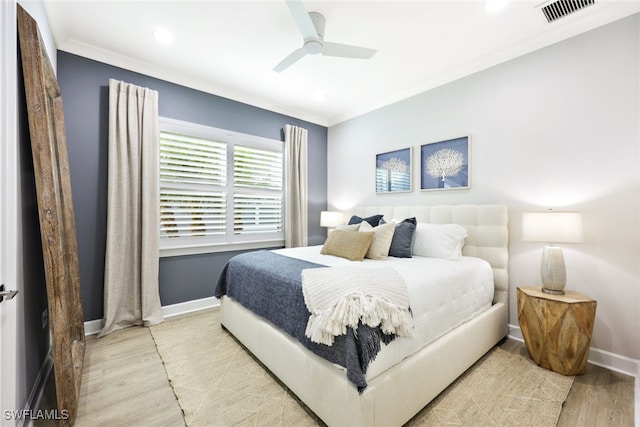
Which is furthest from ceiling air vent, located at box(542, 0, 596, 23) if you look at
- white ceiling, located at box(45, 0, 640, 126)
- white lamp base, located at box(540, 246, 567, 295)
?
white lamp base, located at box(540, 246, 567, 295)

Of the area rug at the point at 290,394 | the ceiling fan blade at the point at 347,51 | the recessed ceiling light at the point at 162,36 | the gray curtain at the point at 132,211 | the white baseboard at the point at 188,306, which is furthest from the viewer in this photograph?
the white baseboard at the point at 188,306

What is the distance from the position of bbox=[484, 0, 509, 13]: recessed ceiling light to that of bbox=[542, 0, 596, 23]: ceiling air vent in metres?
0.37

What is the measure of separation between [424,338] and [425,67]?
277 cm

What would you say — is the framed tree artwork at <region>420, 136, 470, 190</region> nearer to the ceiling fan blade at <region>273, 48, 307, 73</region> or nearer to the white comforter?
the white comforter

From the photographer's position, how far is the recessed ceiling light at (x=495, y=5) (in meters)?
1.96

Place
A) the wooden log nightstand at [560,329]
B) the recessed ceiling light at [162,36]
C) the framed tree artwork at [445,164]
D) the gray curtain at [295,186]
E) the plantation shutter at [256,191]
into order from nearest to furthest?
the wooden log nightstand at [560,329], the recessed ceiling light at [162,36], the framed tree artwork at [445,164], the plantation shutter at [256,191], the gray curtain at [295,186]

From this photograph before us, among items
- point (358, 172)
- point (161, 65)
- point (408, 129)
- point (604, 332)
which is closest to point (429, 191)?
point (408, 129)

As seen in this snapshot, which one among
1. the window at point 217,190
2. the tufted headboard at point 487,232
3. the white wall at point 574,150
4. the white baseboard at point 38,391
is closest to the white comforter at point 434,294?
the tufted headboard at point 487,232

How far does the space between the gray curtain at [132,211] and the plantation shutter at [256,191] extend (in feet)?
3.32

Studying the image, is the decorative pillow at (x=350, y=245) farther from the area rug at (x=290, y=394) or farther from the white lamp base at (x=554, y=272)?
the white lamp base at (x=554, y=272)

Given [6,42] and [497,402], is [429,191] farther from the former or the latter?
[6,42]

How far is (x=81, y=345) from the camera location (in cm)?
218

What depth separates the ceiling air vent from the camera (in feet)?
6.61

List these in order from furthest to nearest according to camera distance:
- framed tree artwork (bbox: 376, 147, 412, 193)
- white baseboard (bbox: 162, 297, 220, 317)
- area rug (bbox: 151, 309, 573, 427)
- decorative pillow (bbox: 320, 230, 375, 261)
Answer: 1. framed tree artwork (bbox: 376, 147, 412, 193)
2. white baseboard (bbox: 162, 297, 220, 317)
3. decorative pillow (bbox: 320, 230, 375, 261)
4. area rug (bbox: 151, 309, 573, 427)
